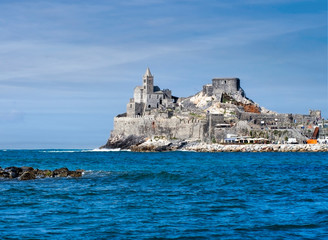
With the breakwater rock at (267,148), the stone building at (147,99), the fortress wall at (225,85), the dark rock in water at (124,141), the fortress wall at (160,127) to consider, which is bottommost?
the breakwater rock at (267,148)

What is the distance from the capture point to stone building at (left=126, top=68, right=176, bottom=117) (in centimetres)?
10512

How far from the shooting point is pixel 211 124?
9231 cm

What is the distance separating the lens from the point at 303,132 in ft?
277

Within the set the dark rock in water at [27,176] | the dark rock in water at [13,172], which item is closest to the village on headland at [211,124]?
the dark rock in water at [13,172]

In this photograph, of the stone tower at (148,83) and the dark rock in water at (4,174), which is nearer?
the dark rock in water at (4,174)

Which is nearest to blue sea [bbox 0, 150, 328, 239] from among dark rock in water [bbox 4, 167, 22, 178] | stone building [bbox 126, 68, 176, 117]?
dark rock in water [bbox 4, 167, 22, 178]

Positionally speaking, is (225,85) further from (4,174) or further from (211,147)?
(4,174)

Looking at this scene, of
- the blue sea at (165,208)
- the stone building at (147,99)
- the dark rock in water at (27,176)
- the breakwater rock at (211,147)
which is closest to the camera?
the blue sea at (165,208)

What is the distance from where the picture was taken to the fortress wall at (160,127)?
9556cm

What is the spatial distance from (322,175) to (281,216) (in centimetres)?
1633

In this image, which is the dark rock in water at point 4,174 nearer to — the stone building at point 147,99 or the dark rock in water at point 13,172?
the dark rock in water at point 13,172

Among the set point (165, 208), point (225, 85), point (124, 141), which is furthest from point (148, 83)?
point (165, 208)

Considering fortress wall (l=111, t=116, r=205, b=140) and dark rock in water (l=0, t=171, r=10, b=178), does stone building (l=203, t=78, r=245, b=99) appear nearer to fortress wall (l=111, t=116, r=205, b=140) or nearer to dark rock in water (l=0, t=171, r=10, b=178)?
fortress wall (l=111, t=116, r=205, b=140)

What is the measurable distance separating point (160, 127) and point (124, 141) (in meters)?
7.98
